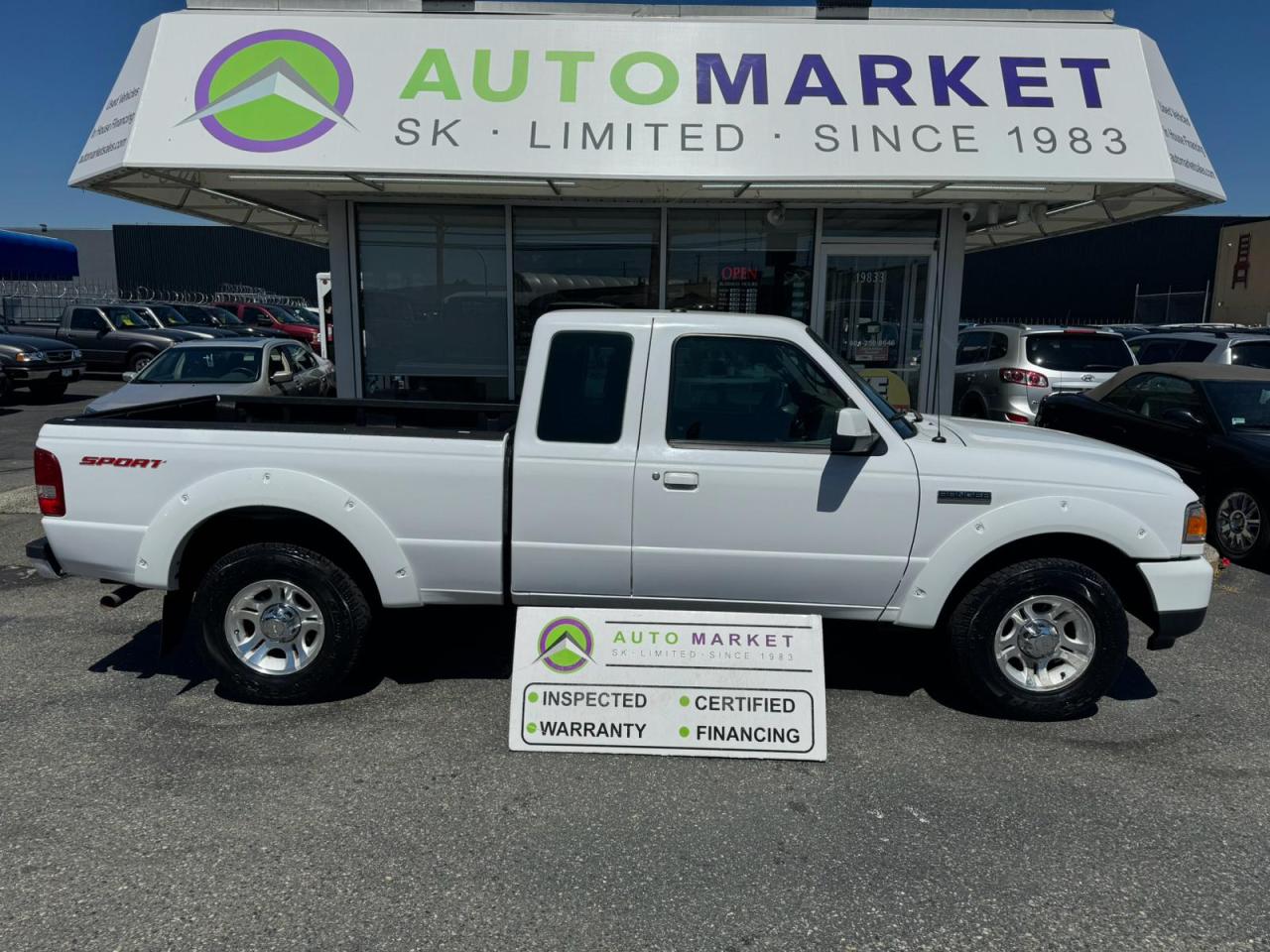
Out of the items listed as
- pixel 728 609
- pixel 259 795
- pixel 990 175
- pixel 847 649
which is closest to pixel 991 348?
pixel 990 175

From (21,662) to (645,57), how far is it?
5847mm

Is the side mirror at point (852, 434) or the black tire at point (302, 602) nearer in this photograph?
the side mirror at point (852, 434)

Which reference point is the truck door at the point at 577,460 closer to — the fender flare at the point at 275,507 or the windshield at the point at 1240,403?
the fender flare at the point at 275,507

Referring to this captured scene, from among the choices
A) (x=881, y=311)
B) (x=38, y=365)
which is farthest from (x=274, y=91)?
(x=38, y=365)

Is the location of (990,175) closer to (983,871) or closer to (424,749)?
(983,871)

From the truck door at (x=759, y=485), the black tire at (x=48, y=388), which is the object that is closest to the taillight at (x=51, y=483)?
the truck door at (x=759, y=485)

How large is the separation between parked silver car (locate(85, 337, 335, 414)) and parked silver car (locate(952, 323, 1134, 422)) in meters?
9.12

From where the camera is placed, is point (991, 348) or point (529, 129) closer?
point (529, 129)

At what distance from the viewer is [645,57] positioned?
6.83 m

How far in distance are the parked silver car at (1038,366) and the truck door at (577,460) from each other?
8578mm

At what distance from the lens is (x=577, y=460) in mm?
3990

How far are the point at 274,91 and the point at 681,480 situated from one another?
Answer: 501 centimetres

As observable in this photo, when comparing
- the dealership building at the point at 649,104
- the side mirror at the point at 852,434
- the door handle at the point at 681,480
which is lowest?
the door handle at the point at 681,480

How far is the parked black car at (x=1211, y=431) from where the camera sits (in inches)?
271
